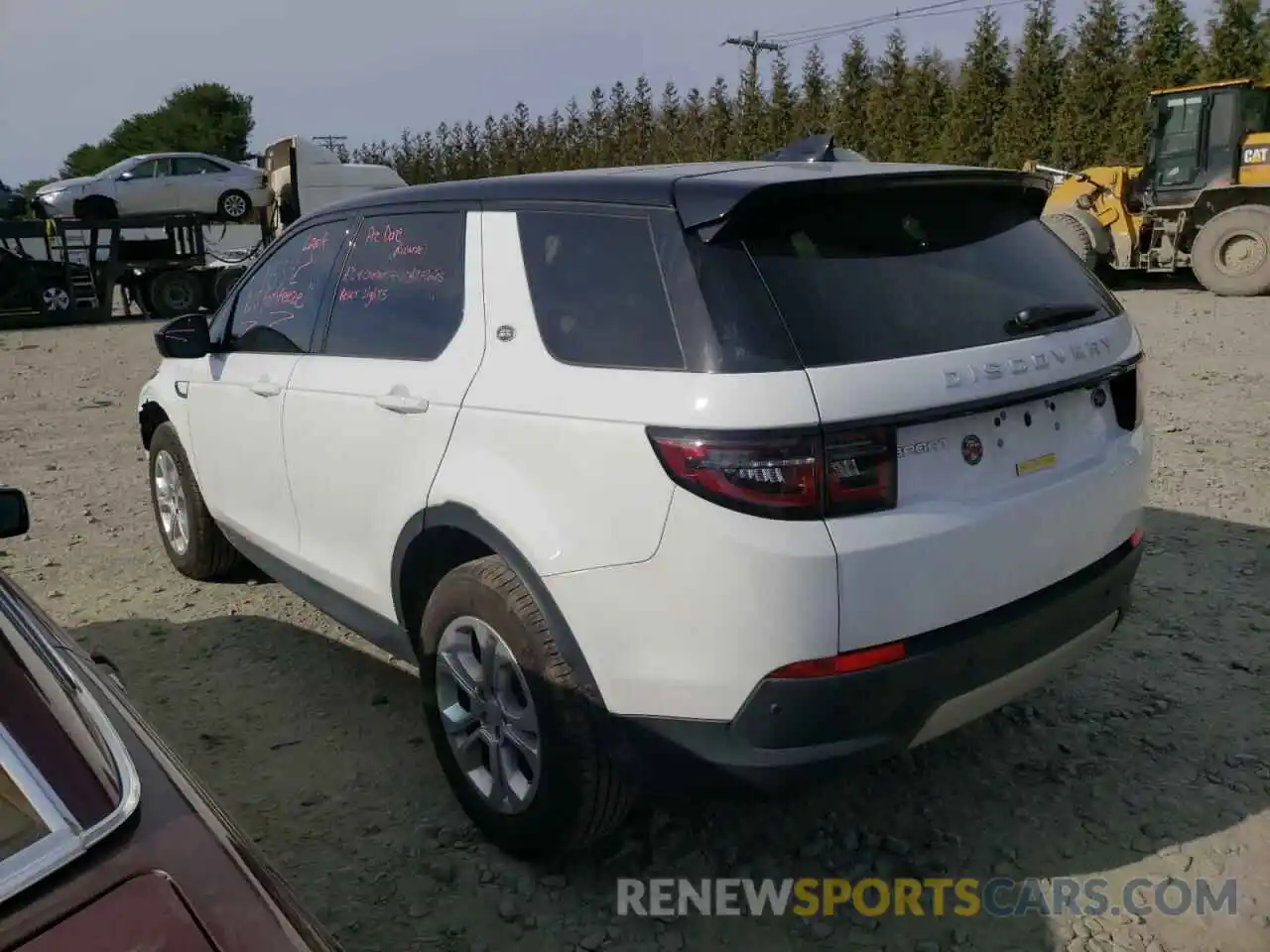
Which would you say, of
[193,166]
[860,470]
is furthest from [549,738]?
[193,166]

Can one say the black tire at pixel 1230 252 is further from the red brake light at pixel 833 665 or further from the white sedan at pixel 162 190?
the white sedan at pixel 162 190

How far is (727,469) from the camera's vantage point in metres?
2.17

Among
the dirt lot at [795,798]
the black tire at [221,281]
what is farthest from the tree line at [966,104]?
the dirt lot at [795,798]

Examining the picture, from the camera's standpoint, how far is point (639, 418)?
2281 millimetres

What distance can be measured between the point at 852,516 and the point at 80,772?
4.82ft

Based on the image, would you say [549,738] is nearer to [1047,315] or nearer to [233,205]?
[1047,315]

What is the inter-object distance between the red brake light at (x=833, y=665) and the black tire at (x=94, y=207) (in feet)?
68.5

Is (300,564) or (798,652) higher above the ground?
(798,652)

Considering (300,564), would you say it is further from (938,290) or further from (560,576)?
(938,290)

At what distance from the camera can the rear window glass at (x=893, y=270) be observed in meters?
2.31

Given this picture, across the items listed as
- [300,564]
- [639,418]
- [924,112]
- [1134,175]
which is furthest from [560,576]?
[924,112]

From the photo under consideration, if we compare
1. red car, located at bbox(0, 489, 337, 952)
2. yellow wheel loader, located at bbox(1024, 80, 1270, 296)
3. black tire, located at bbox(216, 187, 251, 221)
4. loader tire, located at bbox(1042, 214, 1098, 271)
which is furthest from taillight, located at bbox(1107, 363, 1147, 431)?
black tire, located at bbox(216, 187, 251, 221)

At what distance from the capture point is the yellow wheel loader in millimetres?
14633

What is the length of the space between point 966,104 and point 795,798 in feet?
80.1
